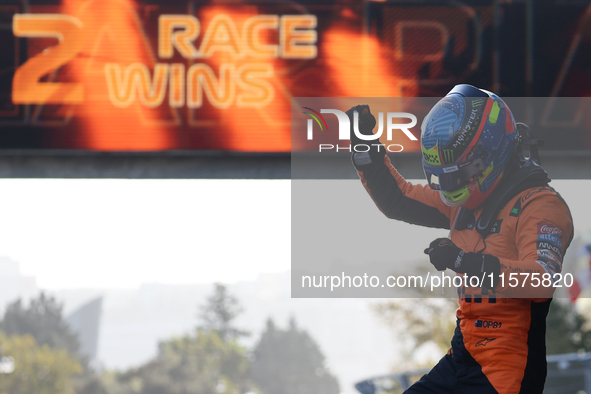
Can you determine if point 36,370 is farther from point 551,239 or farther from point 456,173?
point 551,239

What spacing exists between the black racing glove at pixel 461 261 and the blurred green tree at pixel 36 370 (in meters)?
11.2

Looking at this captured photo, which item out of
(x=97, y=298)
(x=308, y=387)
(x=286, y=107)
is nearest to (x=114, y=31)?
(x=286, y=107)

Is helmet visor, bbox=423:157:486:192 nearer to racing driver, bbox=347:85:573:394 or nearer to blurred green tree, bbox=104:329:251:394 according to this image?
racing driver, bbox=347:85:573:394

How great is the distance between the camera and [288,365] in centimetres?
1356

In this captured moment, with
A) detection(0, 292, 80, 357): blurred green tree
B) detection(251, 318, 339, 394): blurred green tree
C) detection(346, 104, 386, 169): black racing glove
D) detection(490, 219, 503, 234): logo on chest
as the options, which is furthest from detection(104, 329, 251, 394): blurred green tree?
detection(490, 219, 503, 234): logo on chest

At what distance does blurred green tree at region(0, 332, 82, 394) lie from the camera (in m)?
11.4

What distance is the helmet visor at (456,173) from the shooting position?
7.01ft

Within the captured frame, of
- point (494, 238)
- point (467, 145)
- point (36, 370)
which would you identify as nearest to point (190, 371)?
point (36, 370)

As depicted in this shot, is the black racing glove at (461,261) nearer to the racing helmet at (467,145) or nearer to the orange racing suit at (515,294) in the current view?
the orange racing suit at (515,294)

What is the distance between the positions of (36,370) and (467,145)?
451 inches

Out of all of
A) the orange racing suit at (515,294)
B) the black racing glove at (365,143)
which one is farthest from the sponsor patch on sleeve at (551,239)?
the black racing glove at (365,143)

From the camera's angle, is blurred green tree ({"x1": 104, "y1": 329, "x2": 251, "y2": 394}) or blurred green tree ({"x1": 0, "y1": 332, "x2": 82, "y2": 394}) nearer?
blurred green tree ({"x1": 0, "y1": 332, "x2": 82, "y2": 394})

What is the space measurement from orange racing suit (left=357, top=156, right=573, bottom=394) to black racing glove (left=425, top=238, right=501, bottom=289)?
32 mm

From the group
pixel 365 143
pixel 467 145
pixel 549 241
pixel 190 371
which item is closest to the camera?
pixel 549 241
